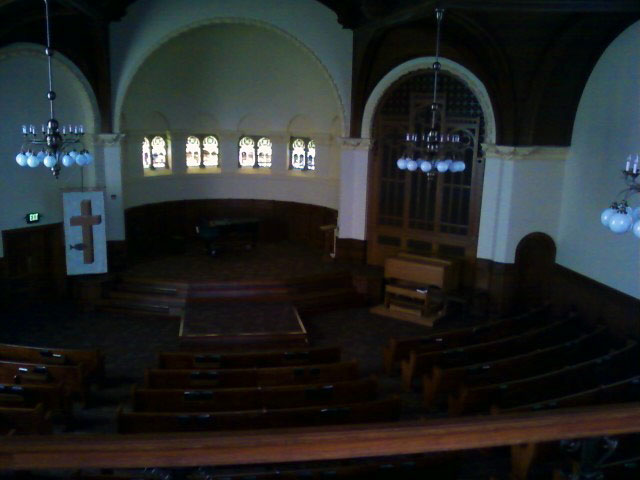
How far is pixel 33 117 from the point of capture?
47.1 ft

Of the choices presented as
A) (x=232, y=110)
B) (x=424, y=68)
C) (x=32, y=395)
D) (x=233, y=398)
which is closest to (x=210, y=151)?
(x=232, y=110)

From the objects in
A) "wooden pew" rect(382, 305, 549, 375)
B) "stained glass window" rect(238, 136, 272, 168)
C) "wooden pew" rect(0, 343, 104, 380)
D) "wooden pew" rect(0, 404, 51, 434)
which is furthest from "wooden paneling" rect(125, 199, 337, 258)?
"wooden pew" rect(0, 404, 51, 434)

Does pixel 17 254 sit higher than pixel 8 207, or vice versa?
pixel 8 207

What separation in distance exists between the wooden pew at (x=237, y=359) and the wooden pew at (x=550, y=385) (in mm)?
2810

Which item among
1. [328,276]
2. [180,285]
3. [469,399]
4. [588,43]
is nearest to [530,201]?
[588,43]

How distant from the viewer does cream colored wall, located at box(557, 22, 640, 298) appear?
38.5ft

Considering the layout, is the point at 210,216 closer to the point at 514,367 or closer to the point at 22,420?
the point at 514,367

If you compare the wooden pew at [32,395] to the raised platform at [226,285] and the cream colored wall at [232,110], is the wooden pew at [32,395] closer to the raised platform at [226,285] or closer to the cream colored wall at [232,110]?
the raised platform at [226,285]

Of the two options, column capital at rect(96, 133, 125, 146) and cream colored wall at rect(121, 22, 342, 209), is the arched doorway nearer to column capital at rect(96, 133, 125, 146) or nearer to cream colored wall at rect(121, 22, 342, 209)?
cream colored wall at rect(121, 22, 342, 209)

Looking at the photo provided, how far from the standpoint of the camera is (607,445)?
249cm

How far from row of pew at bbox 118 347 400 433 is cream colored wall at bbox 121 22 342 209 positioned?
352 inches

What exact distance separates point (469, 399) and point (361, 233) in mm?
8578

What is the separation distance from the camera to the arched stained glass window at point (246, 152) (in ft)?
64.3

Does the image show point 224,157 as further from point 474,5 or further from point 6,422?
point 6,422
